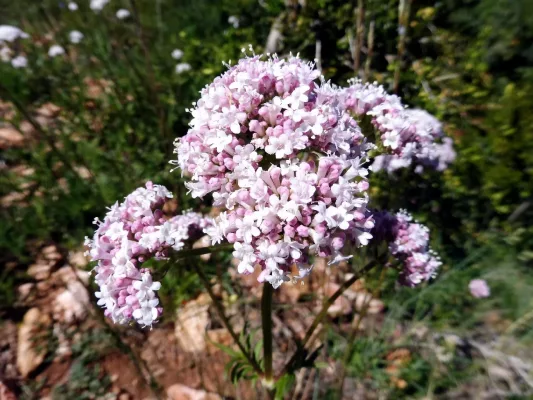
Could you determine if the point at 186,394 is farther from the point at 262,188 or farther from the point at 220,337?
the point at 262,188

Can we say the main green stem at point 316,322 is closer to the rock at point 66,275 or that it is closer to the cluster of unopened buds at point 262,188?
the cluster of unopened buds at point 262,188

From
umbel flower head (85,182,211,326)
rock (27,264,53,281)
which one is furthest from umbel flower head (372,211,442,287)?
rock (27,264,53,281)

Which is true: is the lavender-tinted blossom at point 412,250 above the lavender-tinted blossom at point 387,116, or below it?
below

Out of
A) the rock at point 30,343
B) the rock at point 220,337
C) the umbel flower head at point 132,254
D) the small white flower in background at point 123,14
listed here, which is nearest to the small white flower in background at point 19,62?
the small white flower in background at point 123,14

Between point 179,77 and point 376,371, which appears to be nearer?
point 376,371

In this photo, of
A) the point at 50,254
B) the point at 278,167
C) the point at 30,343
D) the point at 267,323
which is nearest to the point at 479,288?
the point at 267,323

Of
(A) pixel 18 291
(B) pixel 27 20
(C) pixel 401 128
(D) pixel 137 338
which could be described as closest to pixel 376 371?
(D) pixel 137 338

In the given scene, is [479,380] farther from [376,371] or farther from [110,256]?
[110,256]
